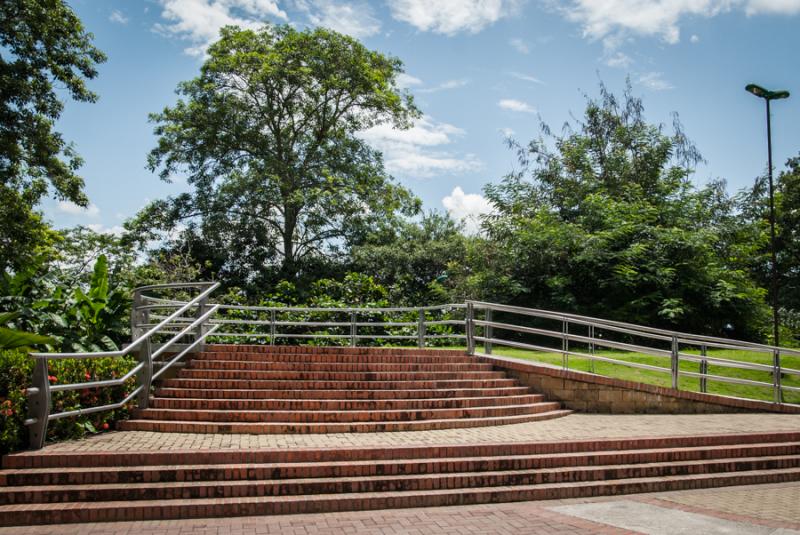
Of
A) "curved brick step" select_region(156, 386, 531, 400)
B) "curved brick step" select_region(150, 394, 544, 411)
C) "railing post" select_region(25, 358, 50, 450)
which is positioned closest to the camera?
"railing post" select_region(25, 358, 50, 450)

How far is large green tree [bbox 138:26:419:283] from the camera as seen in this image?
2672cm

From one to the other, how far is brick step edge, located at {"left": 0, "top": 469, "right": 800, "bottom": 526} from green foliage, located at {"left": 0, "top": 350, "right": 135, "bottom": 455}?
1.21 meters

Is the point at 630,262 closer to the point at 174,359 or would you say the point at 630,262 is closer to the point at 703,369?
the point at 703,369

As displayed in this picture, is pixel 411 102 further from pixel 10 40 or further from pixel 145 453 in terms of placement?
pixel 145 453

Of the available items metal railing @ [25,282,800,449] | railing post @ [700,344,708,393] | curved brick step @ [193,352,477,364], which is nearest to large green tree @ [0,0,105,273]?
metal railing @ [25,282,800,449]

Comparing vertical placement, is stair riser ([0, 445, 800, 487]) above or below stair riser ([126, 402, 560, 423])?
below

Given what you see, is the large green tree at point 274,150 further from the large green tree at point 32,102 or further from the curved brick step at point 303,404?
the curved brick step at point 303,404

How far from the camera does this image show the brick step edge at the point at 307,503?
251 inches

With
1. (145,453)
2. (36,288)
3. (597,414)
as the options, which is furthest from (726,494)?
(36,288)

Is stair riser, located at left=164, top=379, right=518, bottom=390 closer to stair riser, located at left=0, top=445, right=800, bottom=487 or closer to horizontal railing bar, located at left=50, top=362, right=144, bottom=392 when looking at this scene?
horizontal railing bar, located at left=50, top=362, right=144, bottom=392

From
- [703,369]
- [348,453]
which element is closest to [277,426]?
[348,453]

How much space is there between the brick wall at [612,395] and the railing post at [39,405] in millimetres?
7812

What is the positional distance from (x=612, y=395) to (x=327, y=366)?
16.5 ft

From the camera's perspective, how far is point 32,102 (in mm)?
18219
